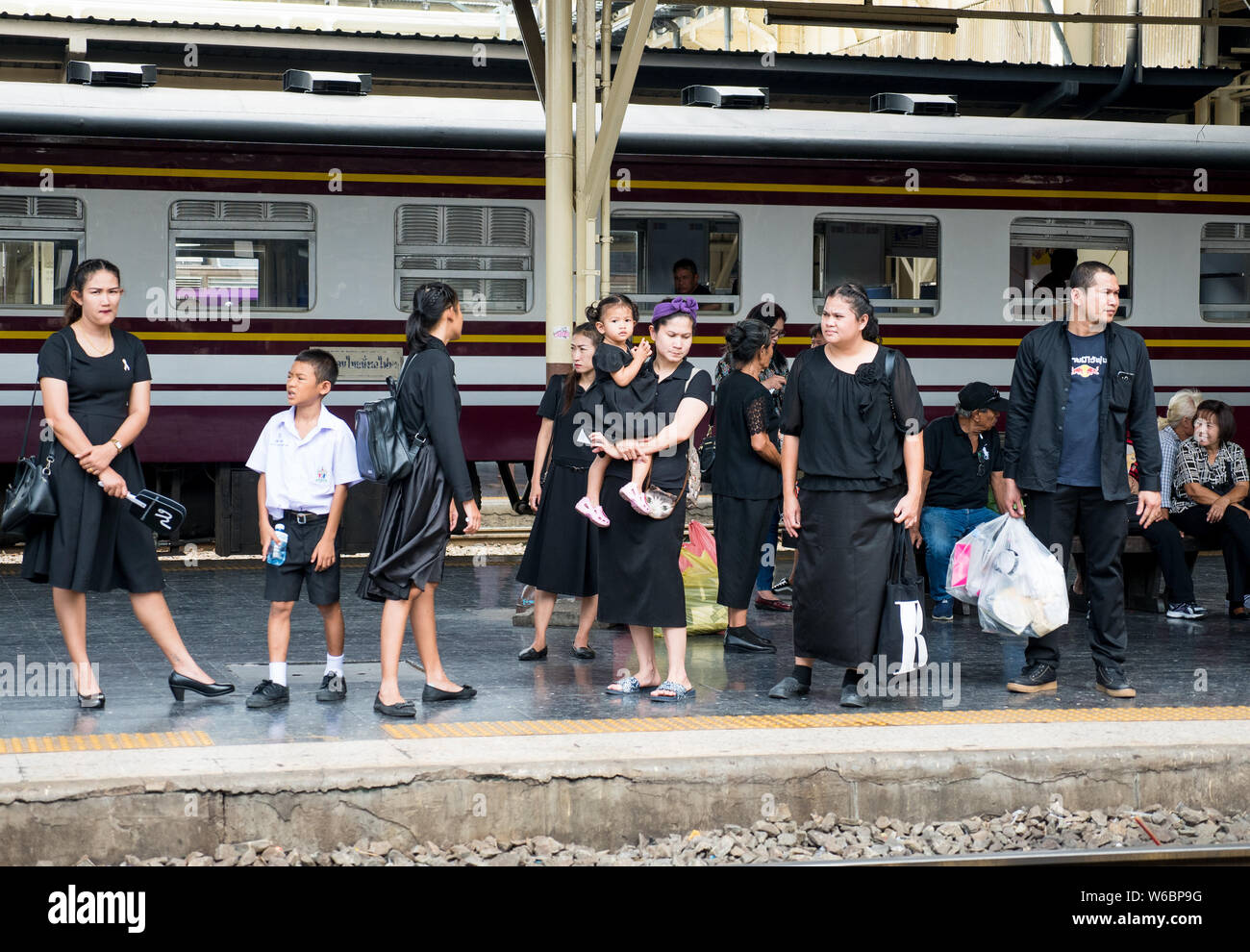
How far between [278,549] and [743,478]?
102 inches

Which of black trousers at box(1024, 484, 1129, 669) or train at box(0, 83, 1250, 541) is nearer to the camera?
black trousers at box(1024, 484, 1129, 669)

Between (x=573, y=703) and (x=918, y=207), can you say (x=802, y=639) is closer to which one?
(x=573, y=703)

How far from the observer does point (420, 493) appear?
20.6 feet

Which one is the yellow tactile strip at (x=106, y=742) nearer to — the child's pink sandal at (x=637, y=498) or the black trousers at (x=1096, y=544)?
the child's pink sandal at (x=637, y=498)

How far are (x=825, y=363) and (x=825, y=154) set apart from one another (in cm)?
600

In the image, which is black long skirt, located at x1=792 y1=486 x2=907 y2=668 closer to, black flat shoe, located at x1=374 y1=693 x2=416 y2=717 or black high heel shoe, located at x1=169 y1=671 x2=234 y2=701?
black flat shoe, located at x1=374 y1=693 x2=416 y2=717

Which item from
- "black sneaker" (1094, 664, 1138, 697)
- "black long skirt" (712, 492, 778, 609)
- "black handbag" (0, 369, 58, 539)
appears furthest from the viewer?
"black long skirt" (712, 492, 778, 609)

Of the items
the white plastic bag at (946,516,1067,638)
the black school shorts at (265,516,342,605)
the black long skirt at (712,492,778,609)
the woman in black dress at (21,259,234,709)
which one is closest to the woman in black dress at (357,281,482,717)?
the black school shorts at (265,516,342,605)

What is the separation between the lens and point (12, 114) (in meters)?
10.7

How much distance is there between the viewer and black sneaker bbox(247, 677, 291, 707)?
6289mm

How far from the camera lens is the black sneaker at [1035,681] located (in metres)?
6.91

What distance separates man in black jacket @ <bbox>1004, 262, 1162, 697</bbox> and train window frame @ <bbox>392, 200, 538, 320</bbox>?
564 cm
